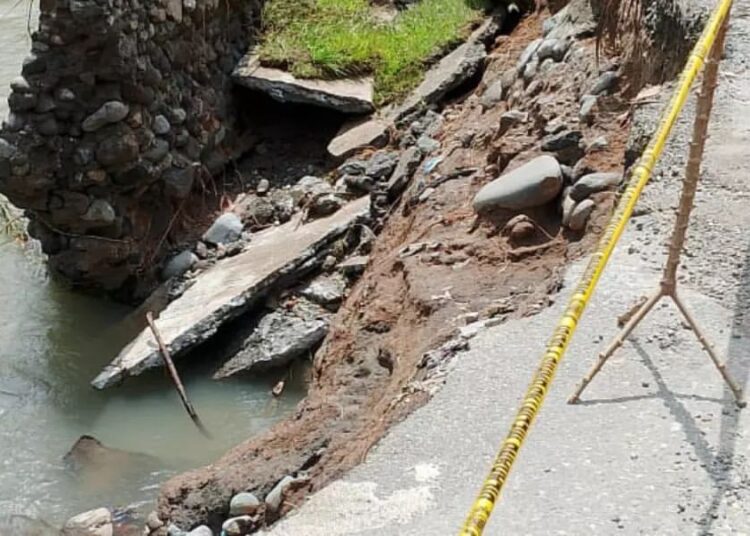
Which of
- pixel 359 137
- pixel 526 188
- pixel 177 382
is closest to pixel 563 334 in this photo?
pixel 526 188

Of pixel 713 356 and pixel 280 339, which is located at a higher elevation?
pixel 713 356

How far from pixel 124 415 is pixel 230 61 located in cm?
248

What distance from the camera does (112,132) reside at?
5.84 metres

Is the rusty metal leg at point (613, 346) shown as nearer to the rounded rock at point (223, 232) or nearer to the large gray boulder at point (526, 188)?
the large gray boulder at point (526, 188)

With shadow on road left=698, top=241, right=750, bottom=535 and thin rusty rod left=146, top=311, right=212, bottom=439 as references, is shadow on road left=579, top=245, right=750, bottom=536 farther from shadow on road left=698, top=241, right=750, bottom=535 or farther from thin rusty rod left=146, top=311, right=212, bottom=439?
thin rusty rod left=146, top=311, right=212, bottom=439

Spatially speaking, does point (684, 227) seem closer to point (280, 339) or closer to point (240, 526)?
point (240, 526)

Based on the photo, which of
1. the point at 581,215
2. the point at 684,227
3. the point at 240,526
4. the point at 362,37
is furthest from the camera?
the point at 362,37

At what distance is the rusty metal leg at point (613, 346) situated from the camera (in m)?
3.07

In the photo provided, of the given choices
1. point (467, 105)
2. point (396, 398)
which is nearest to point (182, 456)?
point (396, 398)

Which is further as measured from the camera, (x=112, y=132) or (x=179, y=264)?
(x=179, y=264)

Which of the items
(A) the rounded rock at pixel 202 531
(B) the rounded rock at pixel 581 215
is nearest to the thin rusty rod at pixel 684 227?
(B) the rounded rock at pixel 581 215

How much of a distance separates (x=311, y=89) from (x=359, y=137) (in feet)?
1.36

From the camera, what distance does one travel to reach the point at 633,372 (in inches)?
126

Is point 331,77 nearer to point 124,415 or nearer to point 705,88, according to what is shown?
point 124,415
